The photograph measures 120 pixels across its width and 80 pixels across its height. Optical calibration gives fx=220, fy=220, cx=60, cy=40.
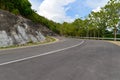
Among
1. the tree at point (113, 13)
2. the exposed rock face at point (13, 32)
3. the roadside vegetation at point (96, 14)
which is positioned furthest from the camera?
the tree at point (113, 13)

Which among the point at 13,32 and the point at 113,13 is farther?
the point at 113,13

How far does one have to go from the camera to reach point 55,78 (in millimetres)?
6820

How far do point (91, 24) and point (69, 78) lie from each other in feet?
225

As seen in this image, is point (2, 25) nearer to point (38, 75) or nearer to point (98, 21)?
point (38, 75)

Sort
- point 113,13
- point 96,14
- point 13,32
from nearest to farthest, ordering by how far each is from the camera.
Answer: point 13,32 < point 113,13 < point 96,14

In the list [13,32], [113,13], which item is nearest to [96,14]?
[113,13]

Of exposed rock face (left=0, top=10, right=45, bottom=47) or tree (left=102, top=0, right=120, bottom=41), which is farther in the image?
tree (left=102, top=0, right=120, bottom=41)

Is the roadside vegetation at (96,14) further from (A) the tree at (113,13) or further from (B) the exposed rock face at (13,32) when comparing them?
(B) the exposed rock face at (13,32)

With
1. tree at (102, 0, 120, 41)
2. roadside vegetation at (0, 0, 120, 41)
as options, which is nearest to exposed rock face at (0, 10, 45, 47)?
roadside vegetation at (0, 0, 120, 41)

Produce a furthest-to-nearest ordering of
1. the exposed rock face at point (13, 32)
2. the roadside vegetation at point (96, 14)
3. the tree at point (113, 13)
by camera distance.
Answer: the tree at point (113, 13) → the roadside vegetation at point (96, 14) → the exposed rock face at point (13, 32)

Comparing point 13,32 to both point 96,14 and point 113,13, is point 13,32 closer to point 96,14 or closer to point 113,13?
point 113,13

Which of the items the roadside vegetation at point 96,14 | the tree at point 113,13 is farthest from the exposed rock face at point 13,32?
the tree at point 113,13

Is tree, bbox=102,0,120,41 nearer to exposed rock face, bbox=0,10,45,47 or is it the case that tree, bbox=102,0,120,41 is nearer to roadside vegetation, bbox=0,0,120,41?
roadside vegetation, bbox=0,0,120,41

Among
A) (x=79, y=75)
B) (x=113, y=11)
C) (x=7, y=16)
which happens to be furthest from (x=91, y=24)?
(x=79, y=75)
